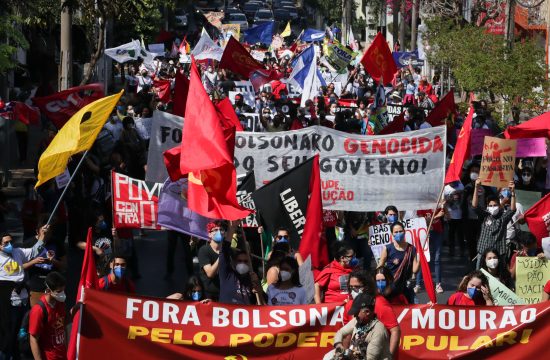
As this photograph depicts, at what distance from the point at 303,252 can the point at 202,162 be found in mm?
1861

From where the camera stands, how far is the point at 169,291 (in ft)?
49.8

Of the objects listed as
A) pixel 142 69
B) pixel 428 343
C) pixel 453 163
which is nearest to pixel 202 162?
pixel 428 343

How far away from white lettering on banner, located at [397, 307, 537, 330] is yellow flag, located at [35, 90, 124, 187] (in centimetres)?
346

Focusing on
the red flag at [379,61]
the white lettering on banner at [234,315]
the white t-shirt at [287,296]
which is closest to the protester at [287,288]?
the white t-shirt at [287,296]

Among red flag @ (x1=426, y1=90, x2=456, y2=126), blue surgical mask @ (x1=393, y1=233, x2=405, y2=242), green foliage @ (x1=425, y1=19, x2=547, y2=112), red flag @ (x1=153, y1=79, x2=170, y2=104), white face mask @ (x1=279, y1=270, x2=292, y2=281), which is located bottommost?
white face mask @ (x1=279, y1=270, x2=292, y2=281)

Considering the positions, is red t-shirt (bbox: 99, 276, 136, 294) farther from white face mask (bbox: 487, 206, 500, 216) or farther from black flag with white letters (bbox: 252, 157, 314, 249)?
white face mask (bbox: 487, 206, 500, 216)

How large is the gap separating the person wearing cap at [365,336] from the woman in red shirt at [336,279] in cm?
202

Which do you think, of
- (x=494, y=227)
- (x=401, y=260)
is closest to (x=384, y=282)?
(x=401, y=260)

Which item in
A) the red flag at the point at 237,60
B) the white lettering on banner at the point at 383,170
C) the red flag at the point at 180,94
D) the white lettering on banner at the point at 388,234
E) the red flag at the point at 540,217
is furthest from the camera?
the red flag at the point at 237,60

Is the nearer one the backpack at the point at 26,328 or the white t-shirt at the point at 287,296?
the backpack at the point at 26,328

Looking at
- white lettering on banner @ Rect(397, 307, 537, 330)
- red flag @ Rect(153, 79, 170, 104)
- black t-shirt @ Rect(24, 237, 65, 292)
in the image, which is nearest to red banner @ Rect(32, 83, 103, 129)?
black t-shirt @ Rect(24, 237, 65, 292)

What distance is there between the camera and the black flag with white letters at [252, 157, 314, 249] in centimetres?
1309

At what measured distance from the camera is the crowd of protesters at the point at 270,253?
32.9 feet

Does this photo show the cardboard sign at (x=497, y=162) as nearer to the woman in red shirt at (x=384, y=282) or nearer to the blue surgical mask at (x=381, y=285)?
the woman in red shirt at (x=384, y=282)
